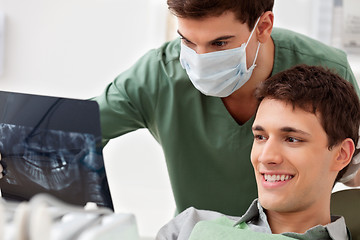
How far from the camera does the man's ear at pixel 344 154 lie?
4.93ft

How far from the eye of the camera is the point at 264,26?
1.63 meters

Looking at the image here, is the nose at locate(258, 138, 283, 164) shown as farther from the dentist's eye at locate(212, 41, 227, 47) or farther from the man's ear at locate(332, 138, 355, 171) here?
the dentist's eye at locate(212, 41, 227, 47)

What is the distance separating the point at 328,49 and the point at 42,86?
2049 millimetres

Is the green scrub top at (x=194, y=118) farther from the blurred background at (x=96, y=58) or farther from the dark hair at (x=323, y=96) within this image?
the blurred background at (x=96, y=58)

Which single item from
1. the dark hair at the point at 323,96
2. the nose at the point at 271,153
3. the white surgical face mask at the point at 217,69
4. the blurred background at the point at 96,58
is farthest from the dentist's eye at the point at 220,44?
the blurred background at the point at 96,58

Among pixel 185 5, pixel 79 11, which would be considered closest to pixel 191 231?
pixel 185 5

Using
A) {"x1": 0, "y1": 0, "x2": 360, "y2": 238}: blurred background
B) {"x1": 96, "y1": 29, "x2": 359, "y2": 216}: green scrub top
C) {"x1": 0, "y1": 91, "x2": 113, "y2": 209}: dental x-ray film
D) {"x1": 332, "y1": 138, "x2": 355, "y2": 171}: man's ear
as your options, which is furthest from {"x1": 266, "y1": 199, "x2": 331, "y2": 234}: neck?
{"x1": 0, "y1": 0, "x2": 360, "y2": 238}: blurred background

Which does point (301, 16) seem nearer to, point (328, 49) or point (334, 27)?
point (334, 27)

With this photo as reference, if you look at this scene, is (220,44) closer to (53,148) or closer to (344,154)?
(344,154)

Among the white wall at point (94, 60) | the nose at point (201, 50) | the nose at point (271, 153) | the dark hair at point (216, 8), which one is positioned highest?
the dark hair at point (216, 8)

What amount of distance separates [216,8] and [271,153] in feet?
1.36

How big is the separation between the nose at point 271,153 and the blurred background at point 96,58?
1.87 metres

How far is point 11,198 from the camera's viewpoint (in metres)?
1.42

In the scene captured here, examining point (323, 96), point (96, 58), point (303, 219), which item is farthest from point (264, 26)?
point (96, 58)
